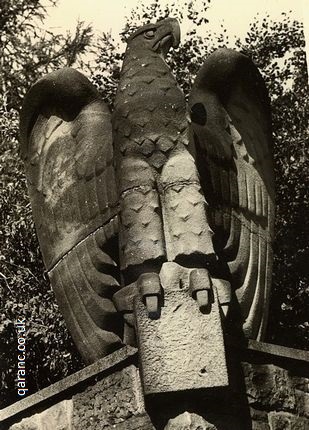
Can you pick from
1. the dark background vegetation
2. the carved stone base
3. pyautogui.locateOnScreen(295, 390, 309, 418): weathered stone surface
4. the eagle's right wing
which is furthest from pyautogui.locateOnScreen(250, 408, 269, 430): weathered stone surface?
the dark background vegetation

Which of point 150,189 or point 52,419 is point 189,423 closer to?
point 52,419

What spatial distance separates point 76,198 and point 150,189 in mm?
609

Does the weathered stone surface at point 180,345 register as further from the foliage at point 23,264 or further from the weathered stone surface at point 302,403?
the foliage at point 23,264

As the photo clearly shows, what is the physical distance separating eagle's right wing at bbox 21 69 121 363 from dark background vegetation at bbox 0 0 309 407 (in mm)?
3068

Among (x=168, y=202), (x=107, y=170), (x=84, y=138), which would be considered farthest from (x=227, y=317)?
(x=84, y=138)

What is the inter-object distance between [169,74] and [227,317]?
4.23 ft

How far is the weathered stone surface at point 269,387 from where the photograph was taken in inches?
154

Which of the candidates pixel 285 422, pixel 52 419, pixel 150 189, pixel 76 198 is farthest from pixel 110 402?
pixel 76 198

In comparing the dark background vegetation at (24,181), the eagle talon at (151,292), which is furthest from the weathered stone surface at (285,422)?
the dark background vegetation at (24,181)

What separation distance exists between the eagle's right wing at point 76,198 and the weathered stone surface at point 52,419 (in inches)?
10.5

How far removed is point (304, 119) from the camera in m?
8.87

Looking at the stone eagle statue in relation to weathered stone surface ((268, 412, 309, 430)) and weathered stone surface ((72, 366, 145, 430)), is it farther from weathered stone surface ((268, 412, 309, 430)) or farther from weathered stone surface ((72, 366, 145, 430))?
weathered stone surface ((268, 412, 309, 430))

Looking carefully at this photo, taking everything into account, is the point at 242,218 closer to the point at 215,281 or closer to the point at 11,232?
the point at 215,281

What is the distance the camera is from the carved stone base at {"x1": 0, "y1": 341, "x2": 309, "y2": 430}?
3725mm
